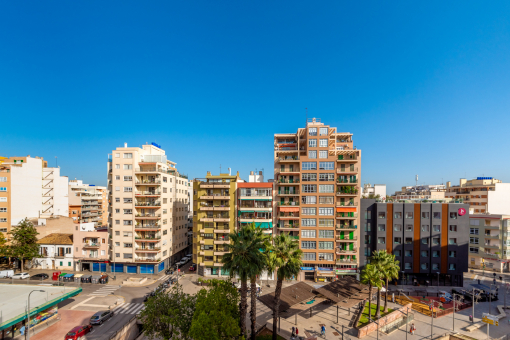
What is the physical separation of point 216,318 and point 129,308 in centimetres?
3054

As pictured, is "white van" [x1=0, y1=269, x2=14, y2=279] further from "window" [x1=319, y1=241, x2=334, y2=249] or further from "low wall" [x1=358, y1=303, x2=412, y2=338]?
"low wall" [x1=358, y1=303, x2=412, y2=338]

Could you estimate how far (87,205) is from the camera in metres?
123

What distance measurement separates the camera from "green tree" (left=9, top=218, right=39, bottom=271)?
64438 millimetres

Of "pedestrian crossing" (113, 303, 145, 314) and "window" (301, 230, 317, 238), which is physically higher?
"window" (301, 230, 317, 238)

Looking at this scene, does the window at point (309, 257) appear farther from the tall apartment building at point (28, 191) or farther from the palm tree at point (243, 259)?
the tall apartment building at point (28, 191)

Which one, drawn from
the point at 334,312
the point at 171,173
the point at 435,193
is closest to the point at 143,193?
the point at 171,173

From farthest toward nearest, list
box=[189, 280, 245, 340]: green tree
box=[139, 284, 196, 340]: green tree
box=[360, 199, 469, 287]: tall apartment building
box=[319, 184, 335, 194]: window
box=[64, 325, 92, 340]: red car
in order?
box=[319, 184, 335, 194]: window < box=[360, 199, 469, 287]: tall apartment building < box=[64, 325, 92, 340]: red car < box=[139, 284, 196, 340]: green tree < box=[189, 280, 245, 340]: green tree

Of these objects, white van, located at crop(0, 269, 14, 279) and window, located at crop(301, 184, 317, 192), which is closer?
white van, located at crop(0, 269, 14, 279)

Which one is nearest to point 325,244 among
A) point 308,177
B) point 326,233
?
point 326,233

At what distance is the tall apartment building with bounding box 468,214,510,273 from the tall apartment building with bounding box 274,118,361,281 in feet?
147

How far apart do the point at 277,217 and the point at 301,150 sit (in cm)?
1913

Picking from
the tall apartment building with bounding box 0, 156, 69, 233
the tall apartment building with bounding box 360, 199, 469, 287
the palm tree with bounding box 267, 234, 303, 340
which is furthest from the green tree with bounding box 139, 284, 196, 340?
the tall apartment building with bounding box 0, 156, 69, 233

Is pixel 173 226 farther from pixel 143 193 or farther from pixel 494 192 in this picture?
pixel 494 192

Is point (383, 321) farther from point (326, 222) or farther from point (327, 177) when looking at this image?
point (327, 177)
